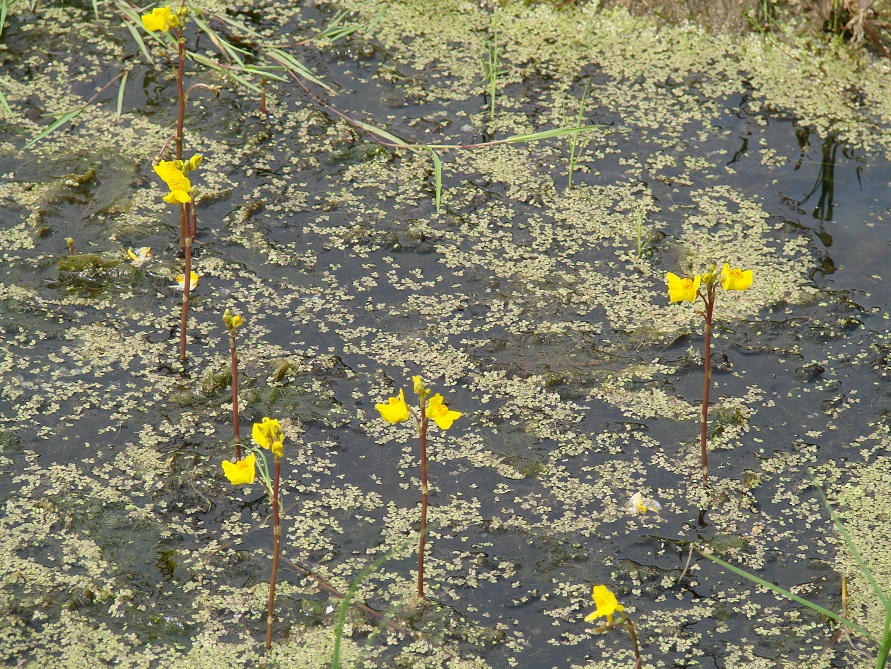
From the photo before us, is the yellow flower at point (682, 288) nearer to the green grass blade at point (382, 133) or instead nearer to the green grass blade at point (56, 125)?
the green grass blade at point (382, 133)

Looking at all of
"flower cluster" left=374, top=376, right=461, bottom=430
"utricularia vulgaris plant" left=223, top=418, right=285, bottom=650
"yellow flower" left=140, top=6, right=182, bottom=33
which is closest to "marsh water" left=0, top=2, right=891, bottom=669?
"utricularia vulgaris plant" left=223, top=418, right=285, bottom=650

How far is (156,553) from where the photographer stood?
6.95 ft

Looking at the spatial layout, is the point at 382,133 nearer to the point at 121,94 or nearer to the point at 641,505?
the point at 121,94

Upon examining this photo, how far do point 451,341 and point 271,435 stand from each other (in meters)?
0.98

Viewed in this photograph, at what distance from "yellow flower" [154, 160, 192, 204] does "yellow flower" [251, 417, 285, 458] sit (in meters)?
0.79

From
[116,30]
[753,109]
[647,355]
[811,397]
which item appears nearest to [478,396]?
[647,355]

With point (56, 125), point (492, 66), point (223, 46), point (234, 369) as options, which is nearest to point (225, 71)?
point (223, 46)

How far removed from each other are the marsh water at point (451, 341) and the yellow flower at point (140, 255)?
0.02m

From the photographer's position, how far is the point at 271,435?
1.80 m

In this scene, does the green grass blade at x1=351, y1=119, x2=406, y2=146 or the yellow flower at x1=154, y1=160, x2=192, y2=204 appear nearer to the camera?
the yellow flower at x1=154, y1=160, x2=192, y2=204

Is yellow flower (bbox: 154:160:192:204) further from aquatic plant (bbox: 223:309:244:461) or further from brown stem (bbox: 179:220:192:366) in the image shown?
aquatic plant (bbox: 223:309:244:461)

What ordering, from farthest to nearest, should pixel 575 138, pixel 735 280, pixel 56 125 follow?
pixel 575 138
pixel 56 125
pixel 735 280

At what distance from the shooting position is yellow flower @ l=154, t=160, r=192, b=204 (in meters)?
2.30

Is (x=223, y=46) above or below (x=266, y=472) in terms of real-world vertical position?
above
